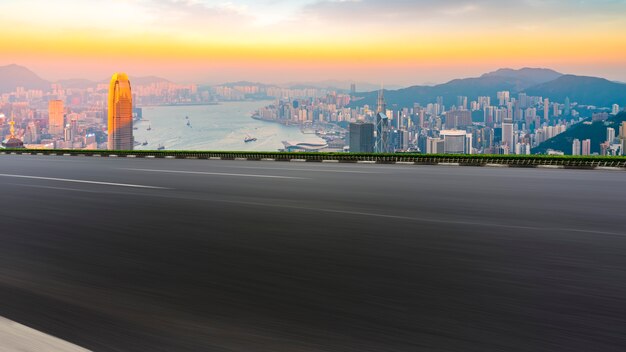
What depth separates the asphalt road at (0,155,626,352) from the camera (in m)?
4.91

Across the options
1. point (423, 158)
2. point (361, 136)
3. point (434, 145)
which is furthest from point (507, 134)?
point (423, 158)

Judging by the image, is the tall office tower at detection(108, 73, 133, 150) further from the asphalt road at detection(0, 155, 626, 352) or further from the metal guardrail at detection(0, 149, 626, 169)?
the asphalt road at detection(0, 155, 626, 352)

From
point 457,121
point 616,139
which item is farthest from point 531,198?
point 457,121

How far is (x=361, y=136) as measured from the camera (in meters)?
58.8

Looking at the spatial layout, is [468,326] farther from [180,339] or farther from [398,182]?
[398,182]

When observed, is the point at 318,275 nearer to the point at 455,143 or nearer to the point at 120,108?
the point at 455,143

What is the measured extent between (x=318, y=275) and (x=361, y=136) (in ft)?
171

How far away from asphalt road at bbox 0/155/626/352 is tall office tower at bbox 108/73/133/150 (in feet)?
296

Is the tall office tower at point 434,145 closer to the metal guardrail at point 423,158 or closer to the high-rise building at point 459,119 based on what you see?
the metal guardrail at point 423,158

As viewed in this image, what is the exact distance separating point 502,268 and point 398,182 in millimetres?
14366

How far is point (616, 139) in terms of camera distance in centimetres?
3959

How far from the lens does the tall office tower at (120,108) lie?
102 meters

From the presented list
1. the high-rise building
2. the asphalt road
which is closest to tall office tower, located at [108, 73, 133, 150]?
the high-rise building

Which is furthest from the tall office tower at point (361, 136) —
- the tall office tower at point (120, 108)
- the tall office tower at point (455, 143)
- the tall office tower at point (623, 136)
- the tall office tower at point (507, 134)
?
the tall office tower at point (120, 108)
